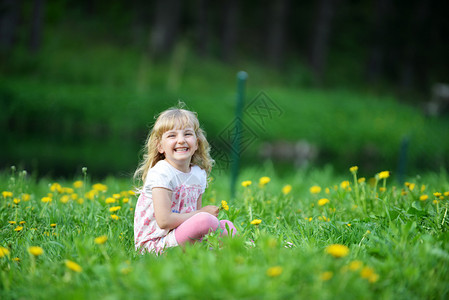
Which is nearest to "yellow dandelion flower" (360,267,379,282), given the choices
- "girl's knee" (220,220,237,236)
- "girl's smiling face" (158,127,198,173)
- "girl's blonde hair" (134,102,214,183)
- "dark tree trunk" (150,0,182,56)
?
"girl's knee" (220,220,237,236)

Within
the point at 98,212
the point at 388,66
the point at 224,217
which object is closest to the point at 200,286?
the point at 224,217

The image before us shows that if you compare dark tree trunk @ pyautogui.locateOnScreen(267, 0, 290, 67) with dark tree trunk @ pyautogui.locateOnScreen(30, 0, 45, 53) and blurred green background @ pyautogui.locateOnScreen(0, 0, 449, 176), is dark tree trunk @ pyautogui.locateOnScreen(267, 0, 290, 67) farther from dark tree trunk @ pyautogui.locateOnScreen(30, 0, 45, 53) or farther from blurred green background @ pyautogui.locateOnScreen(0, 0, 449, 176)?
dark tree trunk @ pyautogui.locateOnScreen(30, 0, 45, 53)

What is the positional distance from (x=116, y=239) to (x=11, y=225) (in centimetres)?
71

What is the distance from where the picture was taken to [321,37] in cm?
2195

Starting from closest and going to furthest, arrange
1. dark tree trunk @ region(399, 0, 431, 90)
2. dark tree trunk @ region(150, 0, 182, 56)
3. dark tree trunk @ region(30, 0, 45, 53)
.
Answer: dark tree trunk @ region(30, 0, 45, 53)
dark tree trunk @ region(150, 0, 182, 56)
dark tree trunk @ region(399, 0, 431, 90)

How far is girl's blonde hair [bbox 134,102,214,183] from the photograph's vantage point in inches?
97.0

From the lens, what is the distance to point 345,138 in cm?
1262

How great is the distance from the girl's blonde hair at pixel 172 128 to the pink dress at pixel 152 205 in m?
Answer: 0.14

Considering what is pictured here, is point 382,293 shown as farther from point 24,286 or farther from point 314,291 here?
point 24,286

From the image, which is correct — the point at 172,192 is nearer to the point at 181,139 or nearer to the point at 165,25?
the point at 181,139

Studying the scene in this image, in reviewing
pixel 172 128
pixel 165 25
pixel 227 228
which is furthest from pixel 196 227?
pixel 165 25

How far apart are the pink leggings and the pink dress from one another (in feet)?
0.16

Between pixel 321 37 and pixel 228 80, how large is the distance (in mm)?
6861

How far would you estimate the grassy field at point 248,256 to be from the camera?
1.56 m
